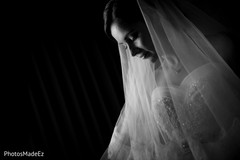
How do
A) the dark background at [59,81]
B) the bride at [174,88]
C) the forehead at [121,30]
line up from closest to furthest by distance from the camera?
the bride at [174,88] < the forehead at [121,30] < the dark background at [59,81]

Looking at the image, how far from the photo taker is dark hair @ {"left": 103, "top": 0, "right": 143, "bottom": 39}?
3.50ft

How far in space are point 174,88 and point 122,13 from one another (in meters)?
0.51

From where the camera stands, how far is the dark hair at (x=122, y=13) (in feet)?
3.50

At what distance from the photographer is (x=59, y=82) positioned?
2.06m

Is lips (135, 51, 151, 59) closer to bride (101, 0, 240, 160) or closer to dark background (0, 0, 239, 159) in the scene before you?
bride (101, 0, 240, 160)

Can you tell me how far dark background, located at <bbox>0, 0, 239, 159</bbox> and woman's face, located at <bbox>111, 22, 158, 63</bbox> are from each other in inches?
39.6

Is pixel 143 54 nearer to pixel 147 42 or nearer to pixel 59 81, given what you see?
pixel 147 42

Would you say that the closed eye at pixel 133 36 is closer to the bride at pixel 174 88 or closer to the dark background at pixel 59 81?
the bride at pixel 174 88

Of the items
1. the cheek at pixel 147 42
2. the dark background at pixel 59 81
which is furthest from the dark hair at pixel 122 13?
the dark background at pixel 59 81

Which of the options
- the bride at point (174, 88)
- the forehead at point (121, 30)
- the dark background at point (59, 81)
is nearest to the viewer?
the bride at point (174, 88)

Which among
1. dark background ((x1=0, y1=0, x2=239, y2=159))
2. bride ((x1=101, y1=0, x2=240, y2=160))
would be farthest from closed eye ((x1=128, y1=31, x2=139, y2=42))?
dark background ((x1=0, y1=0, x2=239, y2=159))

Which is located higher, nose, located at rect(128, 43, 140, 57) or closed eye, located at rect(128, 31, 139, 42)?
closed eye, located at rect(128, 31, 139, 42)

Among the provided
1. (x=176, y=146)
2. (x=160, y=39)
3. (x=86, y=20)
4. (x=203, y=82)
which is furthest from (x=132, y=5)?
(x=86, y=20)

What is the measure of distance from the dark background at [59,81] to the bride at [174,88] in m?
0.77
